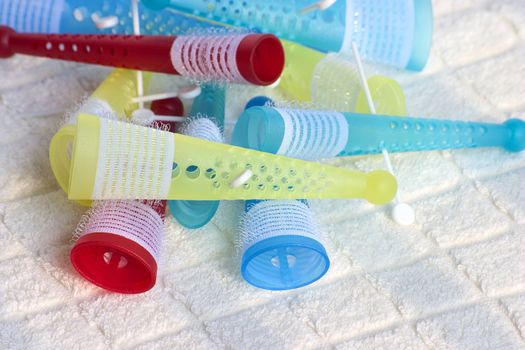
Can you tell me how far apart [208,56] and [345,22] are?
0.21 meters

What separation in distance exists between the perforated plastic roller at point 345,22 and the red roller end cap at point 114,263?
31 centimetres

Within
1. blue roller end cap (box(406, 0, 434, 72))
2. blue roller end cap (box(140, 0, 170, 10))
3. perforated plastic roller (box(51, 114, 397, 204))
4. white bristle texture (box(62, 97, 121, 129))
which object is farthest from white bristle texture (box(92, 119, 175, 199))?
blue roller end cap (box(406, 0, 434, 72))

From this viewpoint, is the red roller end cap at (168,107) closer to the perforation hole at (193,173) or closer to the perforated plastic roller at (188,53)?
the perforated plastic roller at (188,53)

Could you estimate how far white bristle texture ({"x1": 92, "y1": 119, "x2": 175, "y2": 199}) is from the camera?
755mm

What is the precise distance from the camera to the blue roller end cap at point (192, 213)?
0.86 metres

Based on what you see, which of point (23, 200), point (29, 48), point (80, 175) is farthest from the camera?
point (29, 48)

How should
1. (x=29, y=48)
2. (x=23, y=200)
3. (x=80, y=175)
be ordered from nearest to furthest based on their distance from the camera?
(x=80, y=175) → (x=23, y=200) → (x=29, y=48)

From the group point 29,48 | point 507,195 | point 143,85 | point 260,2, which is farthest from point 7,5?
point 507,195

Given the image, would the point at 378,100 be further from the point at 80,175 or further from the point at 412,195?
the point at 80,175

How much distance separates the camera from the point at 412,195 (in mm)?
925

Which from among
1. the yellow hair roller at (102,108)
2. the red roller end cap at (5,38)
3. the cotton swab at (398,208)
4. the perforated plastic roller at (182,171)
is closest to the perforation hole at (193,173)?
the perforated plastic roller at (182,171)

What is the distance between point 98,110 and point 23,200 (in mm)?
127

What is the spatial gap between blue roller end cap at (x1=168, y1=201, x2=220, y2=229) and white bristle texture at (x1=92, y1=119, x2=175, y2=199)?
0.07 m

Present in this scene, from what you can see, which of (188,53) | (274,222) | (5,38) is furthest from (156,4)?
(274,222)
